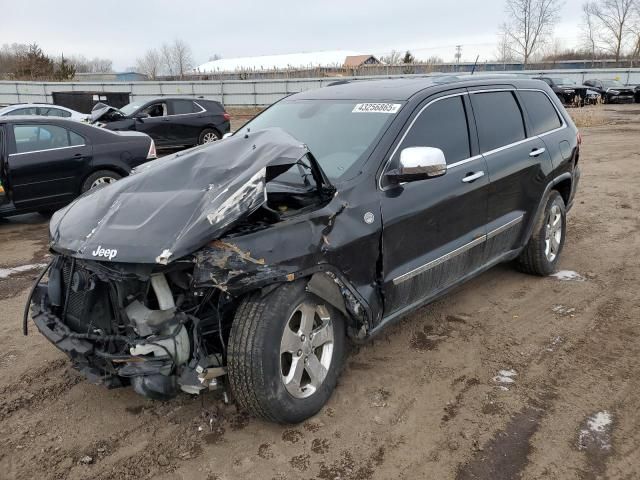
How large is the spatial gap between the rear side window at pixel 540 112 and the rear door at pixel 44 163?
19.8ft

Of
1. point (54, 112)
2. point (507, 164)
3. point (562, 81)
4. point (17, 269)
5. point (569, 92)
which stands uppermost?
point (562, 81)

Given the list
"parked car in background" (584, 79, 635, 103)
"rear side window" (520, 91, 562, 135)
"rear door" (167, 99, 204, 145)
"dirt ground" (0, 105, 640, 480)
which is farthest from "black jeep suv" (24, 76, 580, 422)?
"parked car in background" (584, 79, 635, 103)

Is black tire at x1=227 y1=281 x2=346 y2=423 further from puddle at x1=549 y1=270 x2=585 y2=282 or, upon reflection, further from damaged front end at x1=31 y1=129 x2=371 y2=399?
puddle at x1=549 y1=270 x2=585 y2=282

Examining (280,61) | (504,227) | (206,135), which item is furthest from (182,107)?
(280,61)

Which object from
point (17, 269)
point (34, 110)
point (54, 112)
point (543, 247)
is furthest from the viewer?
point (54, 112)

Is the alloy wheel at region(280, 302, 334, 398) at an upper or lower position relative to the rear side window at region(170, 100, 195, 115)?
lower

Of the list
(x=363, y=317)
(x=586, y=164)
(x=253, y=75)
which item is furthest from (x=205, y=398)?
(x=253, y=75)

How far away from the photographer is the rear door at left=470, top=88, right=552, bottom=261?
4258mm

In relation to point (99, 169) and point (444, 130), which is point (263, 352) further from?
point (99, 169)

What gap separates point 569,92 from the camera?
1155 inches

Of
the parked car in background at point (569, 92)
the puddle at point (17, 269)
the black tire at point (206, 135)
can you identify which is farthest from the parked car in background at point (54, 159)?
the parked car in background at point (569, 92)

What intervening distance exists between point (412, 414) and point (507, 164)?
227 cm

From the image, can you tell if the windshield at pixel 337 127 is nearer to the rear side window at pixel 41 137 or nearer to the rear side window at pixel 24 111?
the rear side window at pixel 41 137

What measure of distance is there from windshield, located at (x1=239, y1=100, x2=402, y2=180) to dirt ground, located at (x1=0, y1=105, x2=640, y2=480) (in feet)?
4.57
